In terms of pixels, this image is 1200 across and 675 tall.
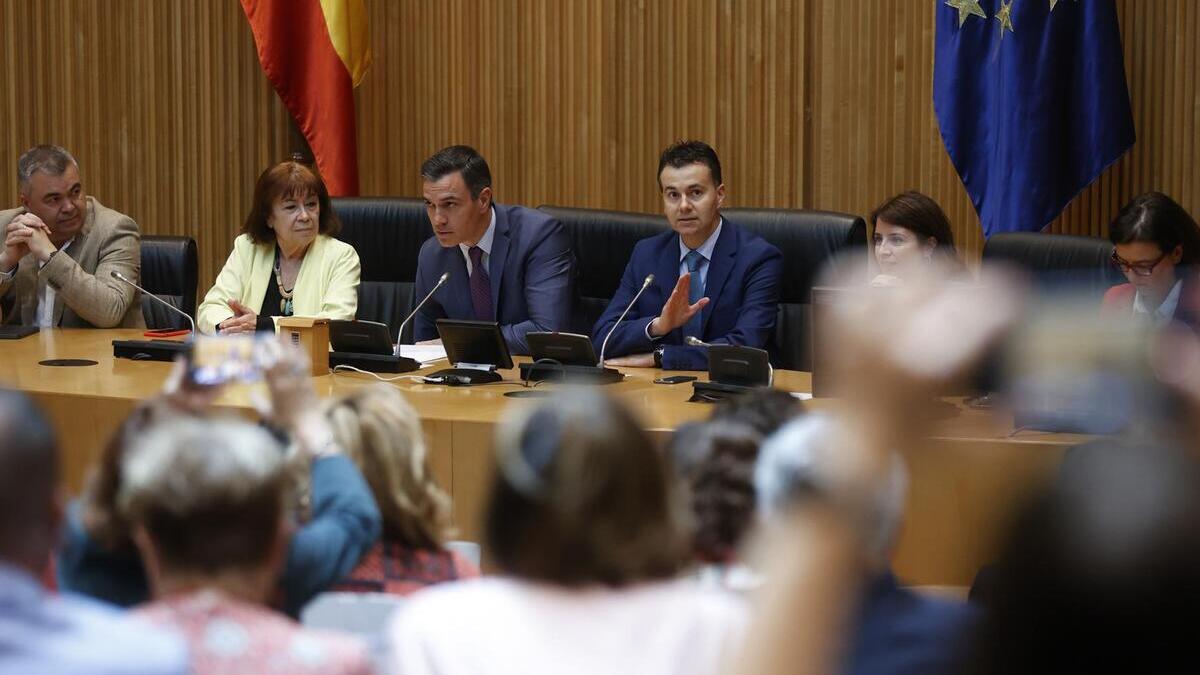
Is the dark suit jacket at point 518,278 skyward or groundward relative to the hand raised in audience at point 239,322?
skyward

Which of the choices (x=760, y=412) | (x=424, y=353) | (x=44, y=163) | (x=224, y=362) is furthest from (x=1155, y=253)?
(x=44, y=163)

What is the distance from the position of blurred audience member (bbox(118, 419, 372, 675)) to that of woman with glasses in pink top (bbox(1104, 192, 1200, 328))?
287 centimetres

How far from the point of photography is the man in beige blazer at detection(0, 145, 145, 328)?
A: 16.5ft

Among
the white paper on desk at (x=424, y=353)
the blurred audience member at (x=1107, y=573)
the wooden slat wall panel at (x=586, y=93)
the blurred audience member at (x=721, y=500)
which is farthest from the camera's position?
the wooden slat wall panel at (x=586, y=93)

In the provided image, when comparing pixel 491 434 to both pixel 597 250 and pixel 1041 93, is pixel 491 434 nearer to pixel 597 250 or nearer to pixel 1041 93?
pixel 597 250

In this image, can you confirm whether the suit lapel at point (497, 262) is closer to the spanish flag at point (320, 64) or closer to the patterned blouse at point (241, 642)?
the spanish flag at point (320, 64)

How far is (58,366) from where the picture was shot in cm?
429

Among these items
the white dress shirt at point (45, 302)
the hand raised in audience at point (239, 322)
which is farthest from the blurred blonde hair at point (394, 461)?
the white dress shirt at point (45, 302)

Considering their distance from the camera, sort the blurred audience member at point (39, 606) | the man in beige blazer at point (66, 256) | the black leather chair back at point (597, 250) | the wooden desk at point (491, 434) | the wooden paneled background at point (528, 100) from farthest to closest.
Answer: the wooden paneled background at point (528, 100) < the black leather chair back at point (597, 250) < the man in beige blazer at point (66, 256) < the wooden desk at point (491, 434) < the blurred audience member at point (39, 606)

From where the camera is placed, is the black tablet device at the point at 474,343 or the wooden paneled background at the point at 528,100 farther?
the wooden paneled background at the point at 528,100

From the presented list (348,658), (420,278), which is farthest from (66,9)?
(348,658)

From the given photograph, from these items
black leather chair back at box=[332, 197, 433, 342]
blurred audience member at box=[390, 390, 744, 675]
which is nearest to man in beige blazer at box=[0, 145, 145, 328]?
black leather chair back at box=[332, 197, 433, 342]

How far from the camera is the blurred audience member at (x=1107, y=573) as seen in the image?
38.3 inches

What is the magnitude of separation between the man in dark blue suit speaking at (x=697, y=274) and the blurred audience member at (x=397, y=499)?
246 centimetres
